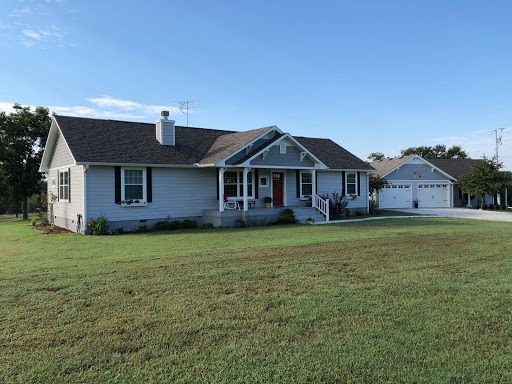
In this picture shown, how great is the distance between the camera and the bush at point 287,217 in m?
18.3

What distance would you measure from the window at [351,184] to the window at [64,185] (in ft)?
51.4

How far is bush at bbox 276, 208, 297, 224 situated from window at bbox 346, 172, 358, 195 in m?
6.25

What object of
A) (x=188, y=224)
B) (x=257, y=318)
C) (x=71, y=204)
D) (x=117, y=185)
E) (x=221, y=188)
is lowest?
(x=257, y=318)

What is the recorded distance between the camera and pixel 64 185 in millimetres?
17969

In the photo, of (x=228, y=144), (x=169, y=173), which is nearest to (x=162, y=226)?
(x=169, y=173)

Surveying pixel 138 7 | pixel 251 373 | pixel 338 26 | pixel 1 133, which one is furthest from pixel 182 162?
pixel 1 133

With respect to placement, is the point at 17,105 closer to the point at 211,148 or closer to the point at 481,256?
the point at 211,148

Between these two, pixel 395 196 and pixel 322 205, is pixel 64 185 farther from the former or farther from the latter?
pixel 395 196

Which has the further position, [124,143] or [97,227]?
[124,143]

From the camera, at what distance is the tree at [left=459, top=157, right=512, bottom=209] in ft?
96.3

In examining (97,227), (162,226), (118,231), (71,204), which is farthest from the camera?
(71,204)

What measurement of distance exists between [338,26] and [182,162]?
368 inches

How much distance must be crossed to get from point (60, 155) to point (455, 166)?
107 ft

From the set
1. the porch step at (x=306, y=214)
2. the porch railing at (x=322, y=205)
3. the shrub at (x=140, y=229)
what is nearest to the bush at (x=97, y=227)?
the shrub at (x=140, y=229)
